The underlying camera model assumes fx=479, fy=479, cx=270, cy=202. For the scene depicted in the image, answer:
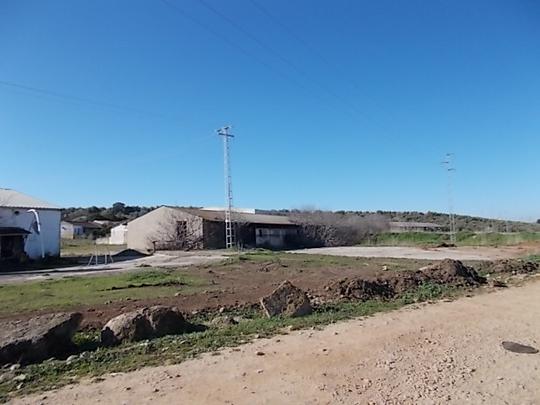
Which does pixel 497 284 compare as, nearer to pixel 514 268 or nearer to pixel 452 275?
pixel 452 275

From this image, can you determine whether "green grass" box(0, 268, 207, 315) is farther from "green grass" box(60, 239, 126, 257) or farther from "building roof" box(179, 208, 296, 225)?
"building roof" box(179, 208, 296, 225)

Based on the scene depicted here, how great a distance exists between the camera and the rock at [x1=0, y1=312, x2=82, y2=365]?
723 cm

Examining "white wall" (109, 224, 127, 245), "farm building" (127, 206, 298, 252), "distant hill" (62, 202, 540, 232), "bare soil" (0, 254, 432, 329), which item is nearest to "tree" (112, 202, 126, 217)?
"distant hill" (62, 202, 540, 232)

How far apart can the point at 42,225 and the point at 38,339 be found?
31.0 m

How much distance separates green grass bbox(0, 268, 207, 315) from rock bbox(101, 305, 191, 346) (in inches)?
200

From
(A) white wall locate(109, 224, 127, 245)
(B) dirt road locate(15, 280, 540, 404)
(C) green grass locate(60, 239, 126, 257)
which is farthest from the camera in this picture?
(A) white wall locate(109, 224, 127, 245)

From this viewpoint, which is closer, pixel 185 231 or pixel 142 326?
pixel 142 326

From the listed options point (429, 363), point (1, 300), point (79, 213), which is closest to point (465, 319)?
point (429, 363)

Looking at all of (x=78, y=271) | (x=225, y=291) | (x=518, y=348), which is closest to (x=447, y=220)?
(x=78, y=271)

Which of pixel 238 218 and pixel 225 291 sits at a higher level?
pixel 238 218

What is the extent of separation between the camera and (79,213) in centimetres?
11394

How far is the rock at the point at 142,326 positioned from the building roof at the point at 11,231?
90.8ft

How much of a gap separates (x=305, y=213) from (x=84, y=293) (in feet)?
182

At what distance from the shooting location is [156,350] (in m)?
7.63
